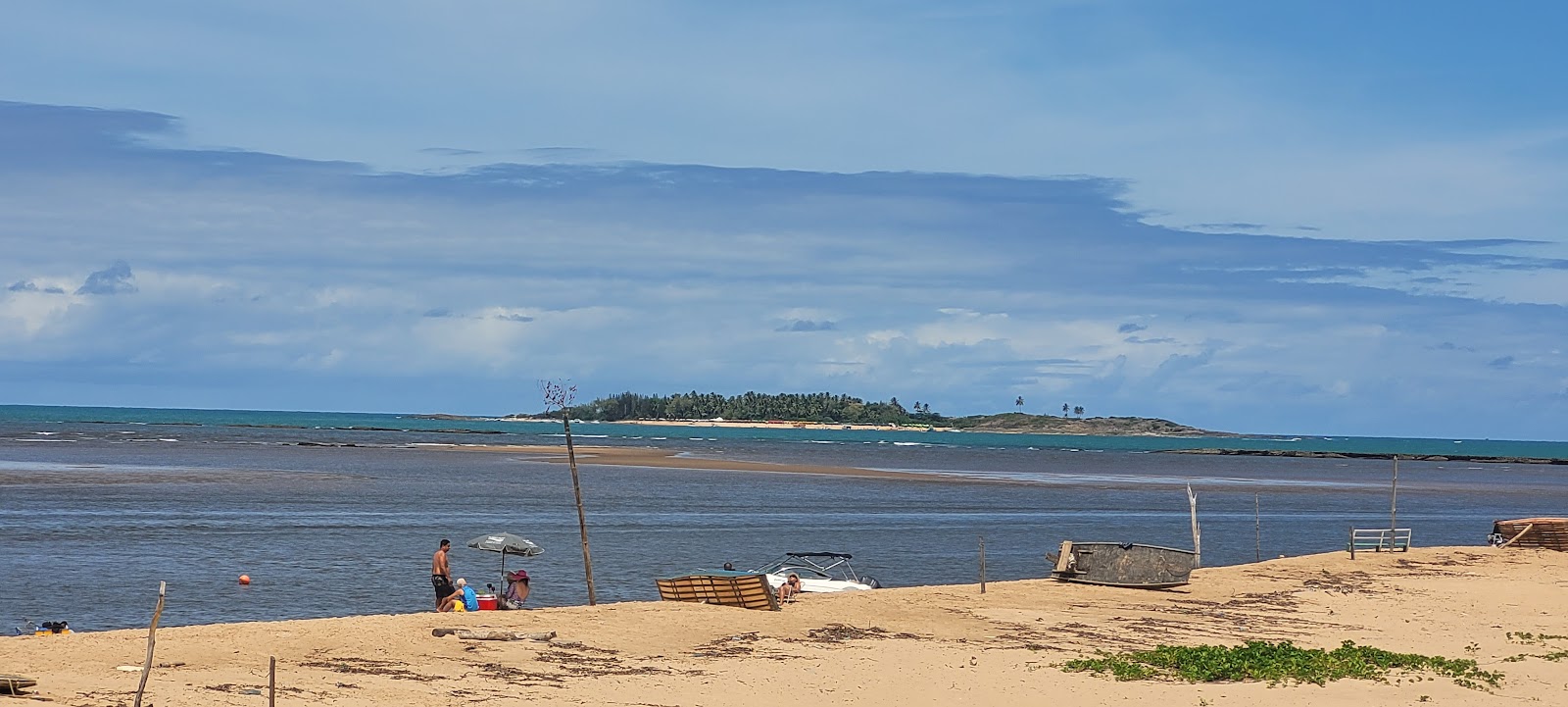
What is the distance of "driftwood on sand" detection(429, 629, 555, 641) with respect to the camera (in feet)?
72.1

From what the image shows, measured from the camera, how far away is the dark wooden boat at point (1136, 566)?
32.7m

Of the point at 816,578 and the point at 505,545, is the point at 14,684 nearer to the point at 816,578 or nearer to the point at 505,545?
the point at 505,545

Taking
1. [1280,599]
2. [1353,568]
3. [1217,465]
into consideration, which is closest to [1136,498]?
[1353,568]

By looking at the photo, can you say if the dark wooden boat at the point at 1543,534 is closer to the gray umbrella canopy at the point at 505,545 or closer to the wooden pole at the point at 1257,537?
the wooden pole at the point at 1257,537

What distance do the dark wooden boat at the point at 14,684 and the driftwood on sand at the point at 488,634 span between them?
6543mm

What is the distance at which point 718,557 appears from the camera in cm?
4231

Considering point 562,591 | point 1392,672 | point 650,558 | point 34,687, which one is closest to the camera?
point 34,687

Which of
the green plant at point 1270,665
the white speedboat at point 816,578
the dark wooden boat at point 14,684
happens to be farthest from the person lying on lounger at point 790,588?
the dark wooden boat at point 14,684

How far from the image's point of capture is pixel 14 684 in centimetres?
1611

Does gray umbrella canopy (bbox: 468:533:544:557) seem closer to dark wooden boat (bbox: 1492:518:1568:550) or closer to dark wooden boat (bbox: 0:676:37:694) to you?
dark wooden boat (bbox: 0:676:37:694)

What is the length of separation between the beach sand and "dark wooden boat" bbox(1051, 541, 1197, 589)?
4.07 ft

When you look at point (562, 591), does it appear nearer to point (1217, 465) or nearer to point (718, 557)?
point (718, 557)

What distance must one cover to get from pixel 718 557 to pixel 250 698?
1019 inches

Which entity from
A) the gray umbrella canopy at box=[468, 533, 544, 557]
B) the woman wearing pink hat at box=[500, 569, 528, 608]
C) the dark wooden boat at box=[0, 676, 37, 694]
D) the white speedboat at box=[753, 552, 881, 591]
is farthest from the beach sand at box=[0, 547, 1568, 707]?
the gray umbrella canopy at box=[468, 533, 544, 557]
